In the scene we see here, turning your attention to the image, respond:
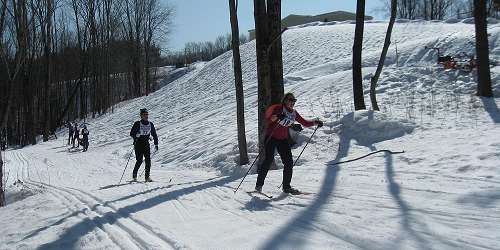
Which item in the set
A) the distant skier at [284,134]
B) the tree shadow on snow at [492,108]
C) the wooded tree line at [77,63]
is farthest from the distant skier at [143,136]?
the wooded tree line at [77,63]

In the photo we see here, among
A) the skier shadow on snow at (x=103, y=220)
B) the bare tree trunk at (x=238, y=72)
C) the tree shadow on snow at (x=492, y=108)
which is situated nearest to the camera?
the skier shadow on snow at (x=103, y=220)

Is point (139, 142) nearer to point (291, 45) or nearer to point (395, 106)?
point (395, 106)

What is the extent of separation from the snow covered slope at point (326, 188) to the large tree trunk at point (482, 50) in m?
0.45

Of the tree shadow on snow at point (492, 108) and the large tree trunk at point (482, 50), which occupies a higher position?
the large tree trunk at point (482, 50)

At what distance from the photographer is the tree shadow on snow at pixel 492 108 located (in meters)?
12.3

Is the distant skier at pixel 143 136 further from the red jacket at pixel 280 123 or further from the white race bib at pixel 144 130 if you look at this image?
the red jacket at pixel 280 123

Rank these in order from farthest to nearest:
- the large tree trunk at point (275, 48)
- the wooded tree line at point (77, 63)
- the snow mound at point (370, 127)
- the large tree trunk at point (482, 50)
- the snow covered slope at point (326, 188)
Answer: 1. the wooded tree line at point (77, 63)
2. the large tree trunk at point (482, 50)
3. the snow mound at point (370, 127)
4. the large tree trunk at point (275, 48)
5. the snow covered slope at point (326, 188)

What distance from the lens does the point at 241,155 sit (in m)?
13.5

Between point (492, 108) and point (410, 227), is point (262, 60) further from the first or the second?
point (410, 227)

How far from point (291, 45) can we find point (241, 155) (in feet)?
72.9

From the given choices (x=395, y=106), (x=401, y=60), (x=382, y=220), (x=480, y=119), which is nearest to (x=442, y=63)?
(x=401, y=60)

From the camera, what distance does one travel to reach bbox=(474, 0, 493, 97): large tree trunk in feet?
47.0

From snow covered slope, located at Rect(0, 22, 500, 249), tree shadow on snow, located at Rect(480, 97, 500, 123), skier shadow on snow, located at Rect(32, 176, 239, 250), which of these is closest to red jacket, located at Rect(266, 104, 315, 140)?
snow covered slope, located at Rect(0, 22, 500, 249)

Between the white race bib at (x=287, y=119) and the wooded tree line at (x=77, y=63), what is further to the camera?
the wooded tree line at (x=77, y=63)
